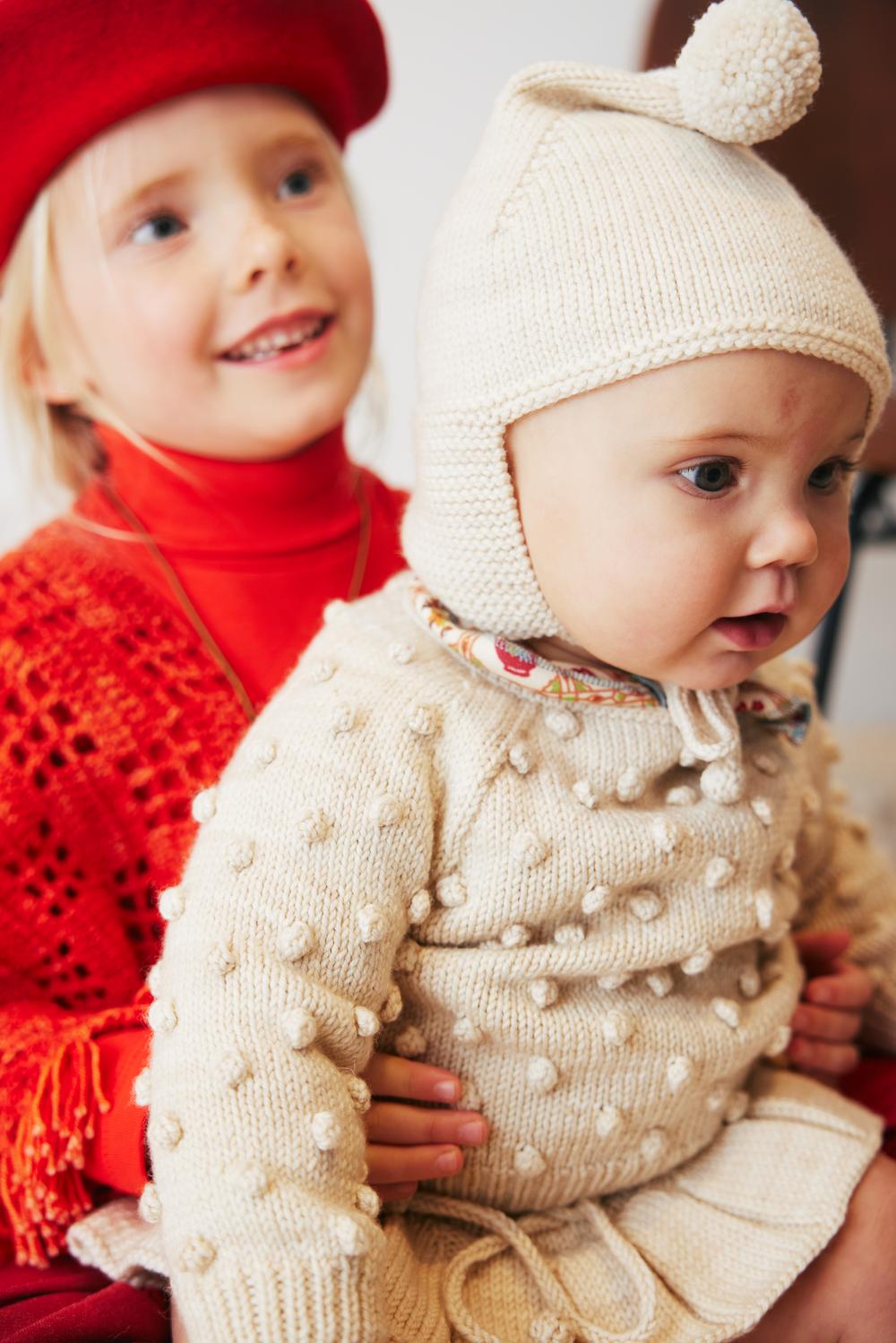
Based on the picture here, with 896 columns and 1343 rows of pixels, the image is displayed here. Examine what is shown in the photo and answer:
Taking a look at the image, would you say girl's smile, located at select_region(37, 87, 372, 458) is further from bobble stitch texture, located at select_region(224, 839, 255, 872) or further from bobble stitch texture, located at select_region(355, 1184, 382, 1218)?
bobble stitch texture, located at select_region(355, 1184, 382, 1218)

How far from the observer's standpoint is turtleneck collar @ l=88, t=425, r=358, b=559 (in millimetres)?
943

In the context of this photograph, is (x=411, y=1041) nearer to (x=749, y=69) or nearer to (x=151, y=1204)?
(x=151, y=1204)

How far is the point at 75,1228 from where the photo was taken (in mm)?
737

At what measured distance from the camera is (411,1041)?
71cm

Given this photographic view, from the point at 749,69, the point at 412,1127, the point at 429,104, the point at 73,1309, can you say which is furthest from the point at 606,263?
the point at 429,104

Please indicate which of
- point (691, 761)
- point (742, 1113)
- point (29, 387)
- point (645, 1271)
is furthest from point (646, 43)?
point (645, 1271)

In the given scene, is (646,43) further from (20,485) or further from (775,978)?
(775,978)

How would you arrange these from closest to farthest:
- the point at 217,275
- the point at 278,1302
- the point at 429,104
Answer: the point at 278,1302 < the point at 217,275 < the point at 429,104

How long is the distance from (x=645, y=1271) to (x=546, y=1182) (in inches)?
2.9

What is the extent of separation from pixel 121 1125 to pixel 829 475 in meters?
0.56

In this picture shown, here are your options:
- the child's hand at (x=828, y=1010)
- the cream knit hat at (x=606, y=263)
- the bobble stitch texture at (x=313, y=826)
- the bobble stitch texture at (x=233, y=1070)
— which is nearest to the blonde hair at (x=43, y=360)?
the cream knit hat at (x=606, y=263)

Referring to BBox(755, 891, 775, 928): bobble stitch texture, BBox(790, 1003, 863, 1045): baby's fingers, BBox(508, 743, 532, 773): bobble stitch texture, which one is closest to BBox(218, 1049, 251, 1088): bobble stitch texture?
BBox(508, 743, 532, 773): bobble stitch texture

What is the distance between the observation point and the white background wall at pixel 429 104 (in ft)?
5.31

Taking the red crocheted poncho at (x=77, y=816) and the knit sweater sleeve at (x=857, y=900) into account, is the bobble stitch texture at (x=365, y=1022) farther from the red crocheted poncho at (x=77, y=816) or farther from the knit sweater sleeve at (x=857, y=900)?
the knit sweater sleeve at (x=857, y=900)
